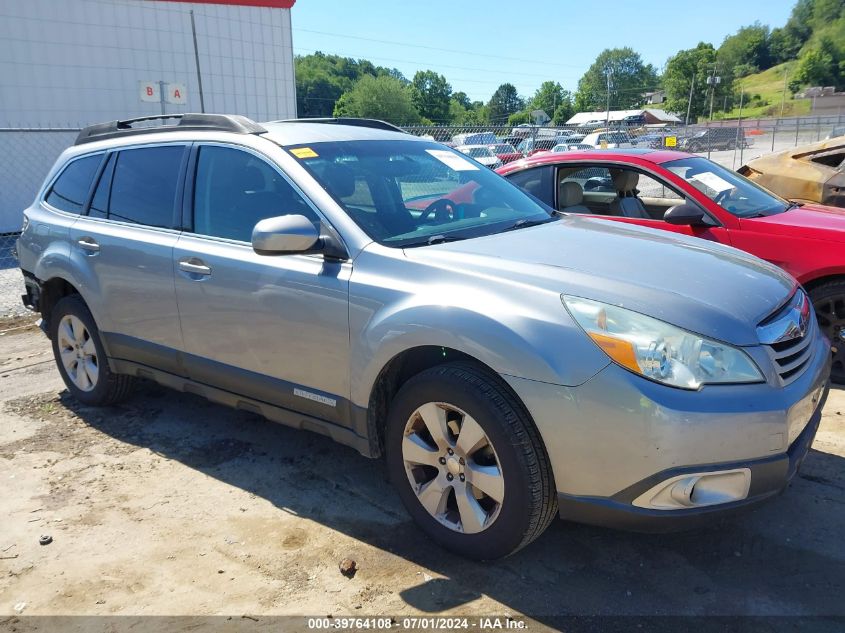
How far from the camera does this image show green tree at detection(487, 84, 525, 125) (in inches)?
5261

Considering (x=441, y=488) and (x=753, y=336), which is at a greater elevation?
(x=753, y=336)

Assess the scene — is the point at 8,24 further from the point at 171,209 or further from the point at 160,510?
the point at 160,510

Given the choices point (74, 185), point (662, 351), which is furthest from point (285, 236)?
point (74, 185)

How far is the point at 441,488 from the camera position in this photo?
9.57 feet

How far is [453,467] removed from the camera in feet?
9.32

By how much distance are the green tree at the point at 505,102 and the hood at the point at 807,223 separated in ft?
432

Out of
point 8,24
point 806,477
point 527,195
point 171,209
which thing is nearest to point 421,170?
point 527,195

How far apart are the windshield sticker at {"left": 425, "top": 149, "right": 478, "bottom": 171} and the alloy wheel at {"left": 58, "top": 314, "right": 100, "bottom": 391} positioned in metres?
2.55

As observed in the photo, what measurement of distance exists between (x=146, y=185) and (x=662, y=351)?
3.17 meters

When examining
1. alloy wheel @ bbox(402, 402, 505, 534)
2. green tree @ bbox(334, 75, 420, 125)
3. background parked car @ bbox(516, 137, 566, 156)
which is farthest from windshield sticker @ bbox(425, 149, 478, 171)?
green tree @ bbox(334, 75, 420, 125)

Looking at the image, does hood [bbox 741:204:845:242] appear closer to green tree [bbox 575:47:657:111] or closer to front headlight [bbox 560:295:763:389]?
front headlight [bbox 560:295:763:389]

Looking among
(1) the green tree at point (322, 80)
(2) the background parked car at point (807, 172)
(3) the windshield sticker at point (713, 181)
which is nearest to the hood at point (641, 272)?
(3) the windshield sticker at point (713, 181)

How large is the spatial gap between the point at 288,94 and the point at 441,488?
47.9ft

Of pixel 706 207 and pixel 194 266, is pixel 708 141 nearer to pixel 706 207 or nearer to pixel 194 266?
pixel 706 207
